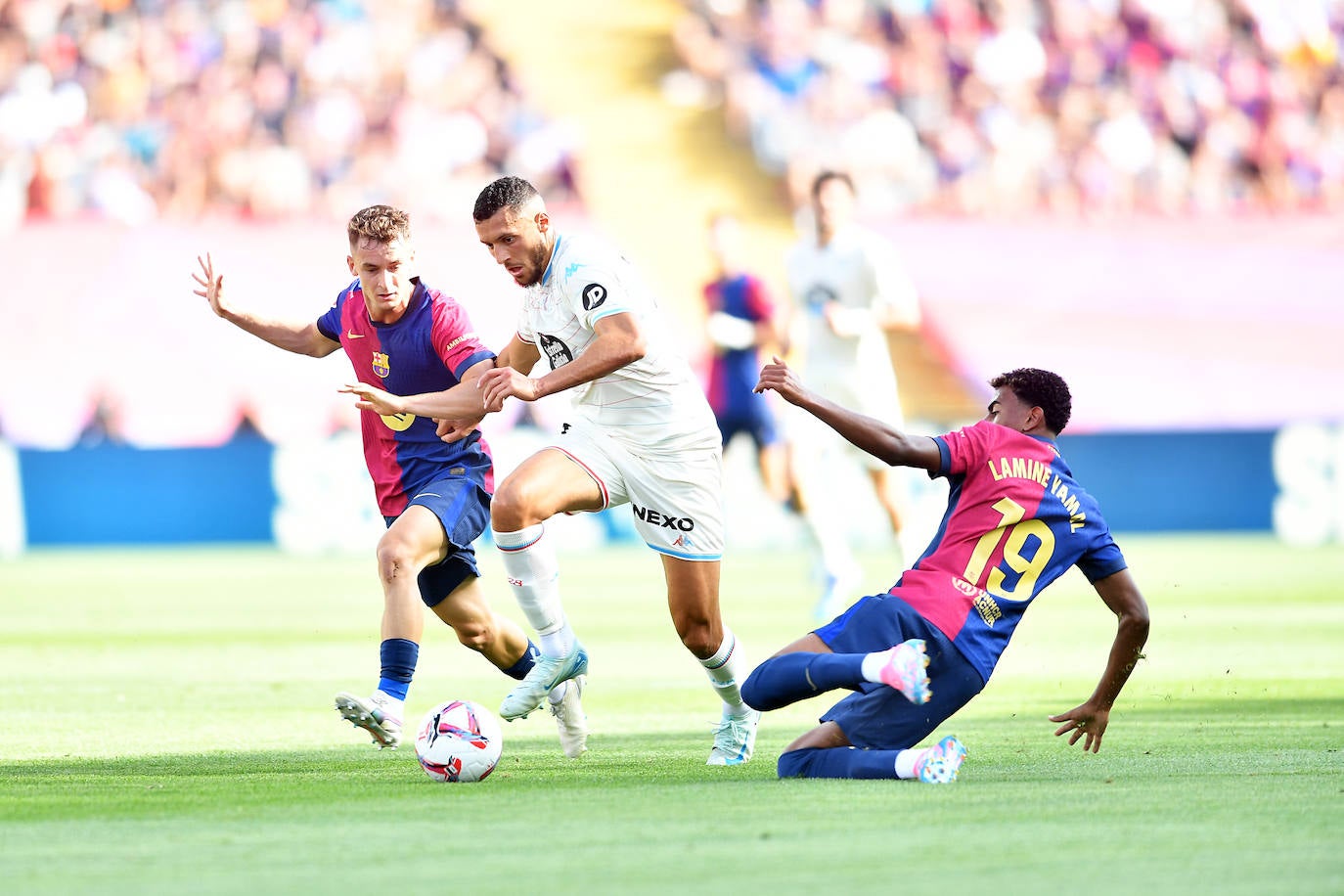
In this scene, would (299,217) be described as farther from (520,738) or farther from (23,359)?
(520,738)

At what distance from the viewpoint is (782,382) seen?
5797 mm

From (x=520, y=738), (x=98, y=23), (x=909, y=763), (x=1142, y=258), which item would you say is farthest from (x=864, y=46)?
(x=909, y=763)

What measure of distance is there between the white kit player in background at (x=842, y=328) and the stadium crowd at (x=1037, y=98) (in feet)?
40.2

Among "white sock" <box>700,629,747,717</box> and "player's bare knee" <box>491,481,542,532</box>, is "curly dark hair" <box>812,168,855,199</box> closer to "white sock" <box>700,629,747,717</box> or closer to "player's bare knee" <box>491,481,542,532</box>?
"white sock" <box>700,629,747,717</box>

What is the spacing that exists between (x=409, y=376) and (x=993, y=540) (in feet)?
8.58

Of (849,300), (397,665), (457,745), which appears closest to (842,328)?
(849,300)

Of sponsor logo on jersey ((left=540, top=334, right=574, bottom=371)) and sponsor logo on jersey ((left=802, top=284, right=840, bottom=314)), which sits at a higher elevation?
sponsor logo on jersey ((left=802, top=284, right=840, bottom=314))

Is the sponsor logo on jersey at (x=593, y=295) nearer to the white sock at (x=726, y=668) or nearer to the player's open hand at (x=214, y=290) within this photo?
the white sock at (x=726, y=668)

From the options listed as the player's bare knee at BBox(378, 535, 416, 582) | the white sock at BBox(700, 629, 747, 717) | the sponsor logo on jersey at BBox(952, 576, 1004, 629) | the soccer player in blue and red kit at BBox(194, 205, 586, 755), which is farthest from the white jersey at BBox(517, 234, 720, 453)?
the sponsor logo on jersey at BBox(952, 576, 1004, 629)

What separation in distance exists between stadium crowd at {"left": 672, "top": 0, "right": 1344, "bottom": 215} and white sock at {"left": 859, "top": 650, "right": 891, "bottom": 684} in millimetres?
20325

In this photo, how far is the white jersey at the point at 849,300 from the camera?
42.6ft

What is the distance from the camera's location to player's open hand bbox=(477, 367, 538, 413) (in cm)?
659

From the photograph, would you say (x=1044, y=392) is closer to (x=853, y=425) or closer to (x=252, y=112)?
(x=853, y=425)

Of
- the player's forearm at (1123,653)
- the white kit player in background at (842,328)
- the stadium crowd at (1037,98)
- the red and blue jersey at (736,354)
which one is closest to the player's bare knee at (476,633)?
the player's forearm at (1123,653)
